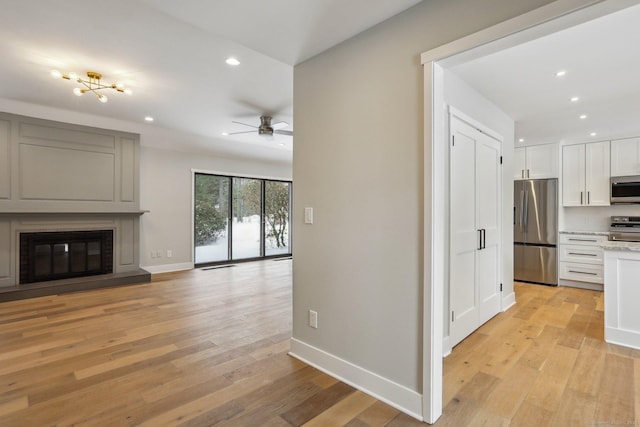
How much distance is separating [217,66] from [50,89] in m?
2.31

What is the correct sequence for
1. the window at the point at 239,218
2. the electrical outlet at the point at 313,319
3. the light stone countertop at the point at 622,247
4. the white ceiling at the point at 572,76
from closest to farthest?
1. the white ceiling at the point at 572,76
2. the electrical outlet at the point at 313,319
3. the light stone countertop at the point at 622,247
4. the window at the point at 239,218

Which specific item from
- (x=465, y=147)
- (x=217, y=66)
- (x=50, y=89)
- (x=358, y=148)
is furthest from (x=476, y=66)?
(x=50, y=89)

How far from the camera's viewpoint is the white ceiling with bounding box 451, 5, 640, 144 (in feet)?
7.44

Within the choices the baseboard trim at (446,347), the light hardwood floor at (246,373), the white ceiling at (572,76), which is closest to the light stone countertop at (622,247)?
the light hardwood floor at (246,373)

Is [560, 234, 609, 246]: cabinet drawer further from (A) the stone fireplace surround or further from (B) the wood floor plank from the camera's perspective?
(A) the stone fireplace surround

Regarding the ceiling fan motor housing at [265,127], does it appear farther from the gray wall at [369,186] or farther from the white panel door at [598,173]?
the white panel door at [598,173]

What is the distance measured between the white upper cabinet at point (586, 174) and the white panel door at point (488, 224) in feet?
8.46

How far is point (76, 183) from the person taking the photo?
4941 millimetres

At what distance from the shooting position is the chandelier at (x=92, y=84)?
3.35 m

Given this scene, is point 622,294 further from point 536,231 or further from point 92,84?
point 92,84

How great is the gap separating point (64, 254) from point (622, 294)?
7.09 meters

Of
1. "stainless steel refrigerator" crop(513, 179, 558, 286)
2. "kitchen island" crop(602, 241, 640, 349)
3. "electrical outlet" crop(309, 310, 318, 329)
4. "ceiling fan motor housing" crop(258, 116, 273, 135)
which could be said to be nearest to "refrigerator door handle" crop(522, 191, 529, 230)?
"stainless steel refrigerator" crop(513, 179, 558, 286)

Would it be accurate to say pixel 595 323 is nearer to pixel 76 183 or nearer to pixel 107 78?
pixel 107 78

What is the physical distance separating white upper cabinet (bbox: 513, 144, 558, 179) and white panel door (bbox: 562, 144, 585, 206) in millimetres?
224
